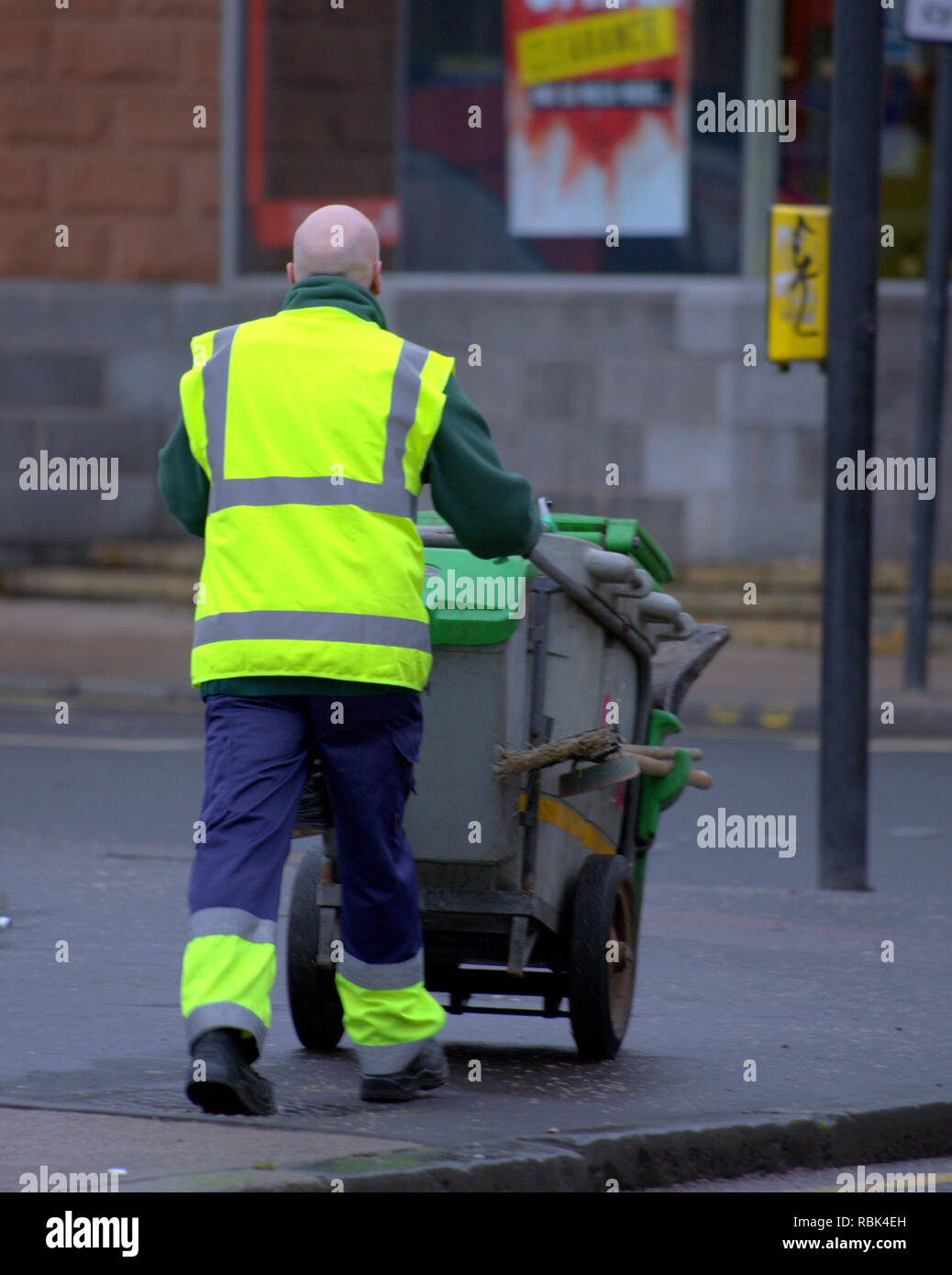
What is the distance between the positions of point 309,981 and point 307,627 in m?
1.24

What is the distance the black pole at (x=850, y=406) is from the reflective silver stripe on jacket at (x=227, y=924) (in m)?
4.33

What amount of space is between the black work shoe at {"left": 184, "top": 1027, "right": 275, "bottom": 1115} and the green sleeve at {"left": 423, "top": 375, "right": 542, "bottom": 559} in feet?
3.80

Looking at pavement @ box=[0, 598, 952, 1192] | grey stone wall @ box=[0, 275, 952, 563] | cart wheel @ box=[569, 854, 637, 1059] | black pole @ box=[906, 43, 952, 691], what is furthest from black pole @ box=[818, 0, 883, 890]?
grey stone wall @ box=[0, 275, 952, 563]

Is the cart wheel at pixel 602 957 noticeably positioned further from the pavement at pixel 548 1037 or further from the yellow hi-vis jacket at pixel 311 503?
the yellow hi-vis jacket at pixel 311 503

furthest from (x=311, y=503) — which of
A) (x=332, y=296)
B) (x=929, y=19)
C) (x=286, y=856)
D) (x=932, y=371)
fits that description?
(x=932, y=371)

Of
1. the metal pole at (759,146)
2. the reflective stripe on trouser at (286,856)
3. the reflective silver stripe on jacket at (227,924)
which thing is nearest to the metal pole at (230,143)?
the metal pole at (759,146)

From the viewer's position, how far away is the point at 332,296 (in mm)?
5066

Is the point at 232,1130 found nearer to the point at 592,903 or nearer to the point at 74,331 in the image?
the point at 592,903

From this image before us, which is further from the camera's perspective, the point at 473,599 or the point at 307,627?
the point at 473,599

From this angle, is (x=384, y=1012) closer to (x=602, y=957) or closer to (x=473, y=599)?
(x=602, y=957)

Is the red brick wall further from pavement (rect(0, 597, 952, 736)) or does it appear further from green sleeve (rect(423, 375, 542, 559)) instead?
green sleeve (rect(423, 375, 542, 559))
